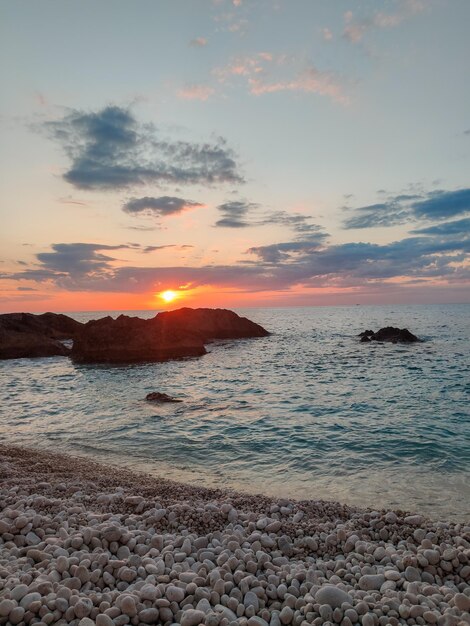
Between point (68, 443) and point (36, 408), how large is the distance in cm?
624

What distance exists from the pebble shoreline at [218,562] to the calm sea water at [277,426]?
2413 mm

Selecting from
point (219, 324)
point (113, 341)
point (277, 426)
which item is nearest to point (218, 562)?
point (277, 426)

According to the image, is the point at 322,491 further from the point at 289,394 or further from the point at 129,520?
the point at 289,394

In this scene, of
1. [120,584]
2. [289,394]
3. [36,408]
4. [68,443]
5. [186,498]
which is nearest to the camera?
[120,584]

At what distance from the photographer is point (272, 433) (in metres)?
14.0

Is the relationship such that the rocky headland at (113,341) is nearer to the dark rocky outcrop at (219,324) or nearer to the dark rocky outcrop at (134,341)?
the dark rocky outcrop at (134,341)

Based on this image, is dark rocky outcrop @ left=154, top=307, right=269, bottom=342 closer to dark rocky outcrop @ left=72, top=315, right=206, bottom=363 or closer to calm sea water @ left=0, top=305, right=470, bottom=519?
dark rocky outcrop @ left=72, top=315, right=206, bottom=363

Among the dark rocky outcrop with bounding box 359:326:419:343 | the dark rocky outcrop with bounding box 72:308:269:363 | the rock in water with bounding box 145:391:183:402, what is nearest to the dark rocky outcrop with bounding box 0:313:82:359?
the dark rocky outcrop with bounding box 72:308:269:363

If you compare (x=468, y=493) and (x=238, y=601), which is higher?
(x=238, y=601)

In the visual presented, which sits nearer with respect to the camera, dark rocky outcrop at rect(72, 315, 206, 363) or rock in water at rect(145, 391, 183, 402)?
rock in water at rect(145, 391, 183, 402)

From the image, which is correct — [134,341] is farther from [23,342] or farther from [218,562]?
[218,562]

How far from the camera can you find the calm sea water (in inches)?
395

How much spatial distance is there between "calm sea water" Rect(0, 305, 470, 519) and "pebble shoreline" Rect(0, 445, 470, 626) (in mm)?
2413

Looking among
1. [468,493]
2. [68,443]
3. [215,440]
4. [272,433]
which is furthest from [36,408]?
[468,493]
